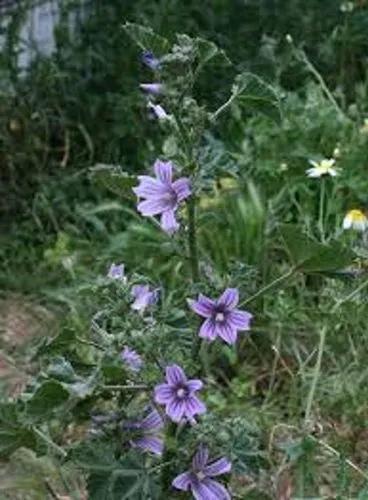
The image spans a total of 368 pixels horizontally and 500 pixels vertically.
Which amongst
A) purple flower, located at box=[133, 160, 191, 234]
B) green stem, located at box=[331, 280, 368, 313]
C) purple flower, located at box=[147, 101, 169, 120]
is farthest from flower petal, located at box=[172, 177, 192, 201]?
green stem, located at box=[331, 280, 368, 313]

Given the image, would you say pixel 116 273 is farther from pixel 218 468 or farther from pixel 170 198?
pixel 218 468

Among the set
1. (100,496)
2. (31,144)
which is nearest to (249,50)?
Result: (31,144)

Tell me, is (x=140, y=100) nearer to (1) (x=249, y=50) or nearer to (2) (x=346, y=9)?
(1) (x=249, y=50)

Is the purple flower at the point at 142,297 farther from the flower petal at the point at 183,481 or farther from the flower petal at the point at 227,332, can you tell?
the flower petal at the point at 183,481

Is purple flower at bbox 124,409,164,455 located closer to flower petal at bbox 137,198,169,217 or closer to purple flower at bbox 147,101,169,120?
flower petal at bbox 137,198,169,217

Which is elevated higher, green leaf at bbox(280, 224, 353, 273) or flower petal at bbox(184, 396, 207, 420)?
green leaf at bbox(280, 224, 353, 273)

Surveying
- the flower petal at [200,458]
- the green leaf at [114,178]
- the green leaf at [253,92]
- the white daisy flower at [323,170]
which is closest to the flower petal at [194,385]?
the flower petal at [200,458]
